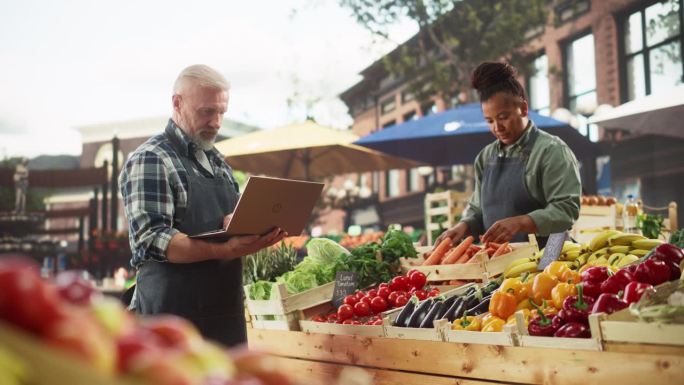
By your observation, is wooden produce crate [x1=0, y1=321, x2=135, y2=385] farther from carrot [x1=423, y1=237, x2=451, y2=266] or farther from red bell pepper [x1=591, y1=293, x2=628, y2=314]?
carrot [x1=423, y1=237, x2=451, y2=266]

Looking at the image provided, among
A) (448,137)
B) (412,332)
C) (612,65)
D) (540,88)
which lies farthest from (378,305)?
(540,88)

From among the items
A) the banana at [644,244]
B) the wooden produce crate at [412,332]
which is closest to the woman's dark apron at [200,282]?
the wooden produce crate at [412,332]

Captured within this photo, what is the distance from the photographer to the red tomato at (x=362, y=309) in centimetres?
393

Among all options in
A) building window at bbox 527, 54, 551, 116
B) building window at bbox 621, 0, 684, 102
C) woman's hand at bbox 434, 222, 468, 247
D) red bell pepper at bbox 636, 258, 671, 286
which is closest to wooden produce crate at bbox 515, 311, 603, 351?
red bell pepper at bbox 636, 258, 671, 286

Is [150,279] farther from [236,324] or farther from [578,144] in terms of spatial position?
[578,144]

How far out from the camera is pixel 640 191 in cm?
1388

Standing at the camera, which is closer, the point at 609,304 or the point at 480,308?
the point at 609,304

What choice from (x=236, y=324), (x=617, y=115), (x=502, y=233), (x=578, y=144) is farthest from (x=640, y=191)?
(x=236, y=324)

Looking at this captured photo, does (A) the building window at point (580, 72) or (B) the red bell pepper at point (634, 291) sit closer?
(B) the red bell pepper at point (634, 291)

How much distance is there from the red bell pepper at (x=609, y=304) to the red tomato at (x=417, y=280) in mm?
1542

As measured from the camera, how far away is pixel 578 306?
2963 millimetres

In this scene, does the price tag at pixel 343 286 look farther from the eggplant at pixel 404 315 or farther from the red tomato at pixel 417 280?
the eggplant at pixel 404 315

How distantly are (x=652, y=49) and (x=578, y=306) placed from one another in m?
12.6

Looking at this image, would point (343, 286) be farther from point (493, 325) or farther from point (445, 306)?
point (493, 325)
